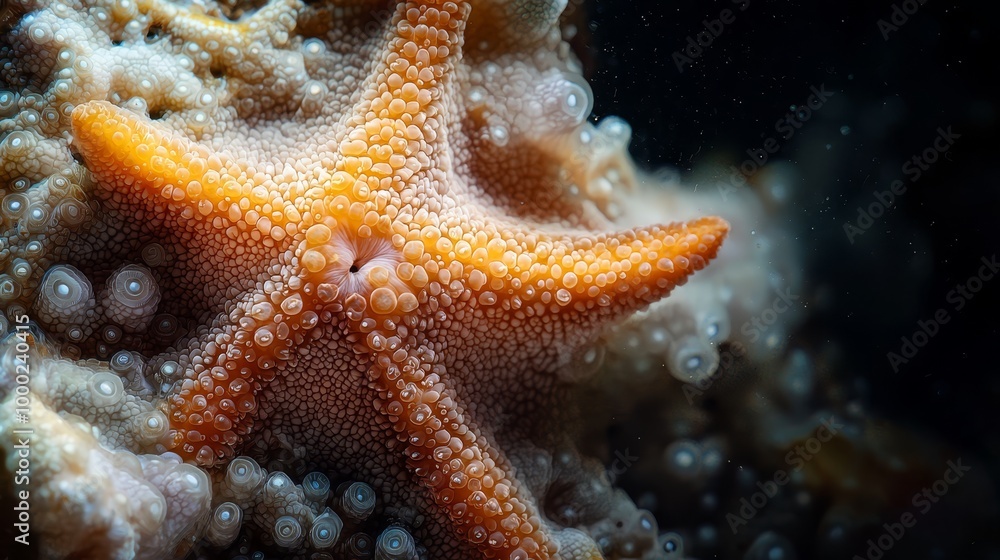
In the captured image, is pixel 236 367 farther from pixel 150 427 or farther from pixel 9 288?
pixel 9 288

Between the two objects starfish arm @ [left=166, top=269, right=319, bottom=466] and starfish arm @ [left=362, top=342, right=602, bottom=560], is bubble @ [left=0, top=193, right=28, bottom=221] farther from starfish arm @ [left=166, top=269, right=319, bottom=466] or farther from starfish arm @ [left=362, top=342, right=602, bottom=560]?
starfish arm @ [left=362, top=342, right=602, bottom=560]

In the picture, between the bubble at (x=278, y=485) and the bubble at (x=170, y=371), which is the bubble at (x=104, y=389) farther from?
the bubble at (x=278, y=485)

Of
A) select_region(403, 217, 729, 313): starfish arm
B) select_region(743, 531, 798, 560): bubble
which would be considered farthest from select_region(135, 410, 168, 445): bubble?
select_region(743, 531, 798, 560): bubble

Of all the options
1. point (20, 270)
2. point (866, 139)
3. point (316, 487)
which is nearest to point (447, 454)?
point (316, 487)

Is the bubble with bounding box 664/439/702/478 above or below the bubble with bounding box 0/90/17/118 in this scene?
above

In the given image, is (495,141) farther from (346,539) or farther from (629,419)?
(346,539)

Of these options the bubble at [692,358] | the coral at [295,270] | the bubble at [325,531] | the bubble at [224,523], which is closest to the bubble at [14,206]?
the coral at [295,270]
